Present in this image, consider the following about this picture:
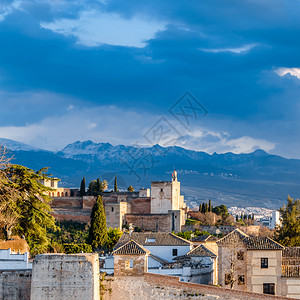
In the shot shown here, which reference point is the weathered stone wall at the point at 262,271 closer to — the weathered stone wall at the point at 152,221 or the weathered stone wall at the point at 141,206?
the weathered stone wall at the point at 152,221

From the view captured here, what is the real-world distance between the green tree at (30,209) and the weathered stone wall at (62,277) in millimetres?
8840

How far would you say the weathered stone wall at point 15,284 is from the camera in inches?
1056

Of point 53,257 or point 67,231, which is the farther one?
point 67,231

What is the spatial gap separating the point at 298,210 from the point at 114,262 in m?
32.2

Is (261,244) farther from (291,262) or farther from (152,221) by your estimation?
(152,221)

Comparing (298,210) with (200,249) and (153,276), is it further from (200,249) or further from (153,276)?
(153,276)

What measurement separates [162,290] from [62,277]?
4739 millimetres

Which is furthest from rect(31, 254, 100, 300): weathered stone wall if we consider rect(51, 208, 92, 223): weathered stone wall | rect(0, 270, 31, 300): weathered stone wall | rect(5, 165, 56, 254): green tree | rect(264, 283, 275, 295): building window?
rect(51, 208, 92, 223): weathered stone wall

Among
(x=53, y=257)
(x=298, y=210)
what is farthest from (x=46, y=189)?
(x=298, y=210)

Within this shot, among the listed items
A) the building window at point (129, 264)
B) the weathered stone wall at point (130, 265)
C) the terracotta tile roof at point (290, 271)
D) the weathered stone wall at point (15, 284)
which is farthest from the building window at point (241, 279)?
the weathered stone wall at point (15, 284)

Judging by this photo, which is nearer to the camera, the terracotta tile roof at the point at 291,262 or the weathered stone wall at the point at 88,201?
the terracotta tile roof at the point at 291,262

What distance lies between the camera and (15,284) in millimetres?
26906

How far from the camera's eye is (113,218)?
66.6 meters

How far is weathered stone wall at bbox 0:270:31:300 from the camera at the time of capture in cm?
2683
